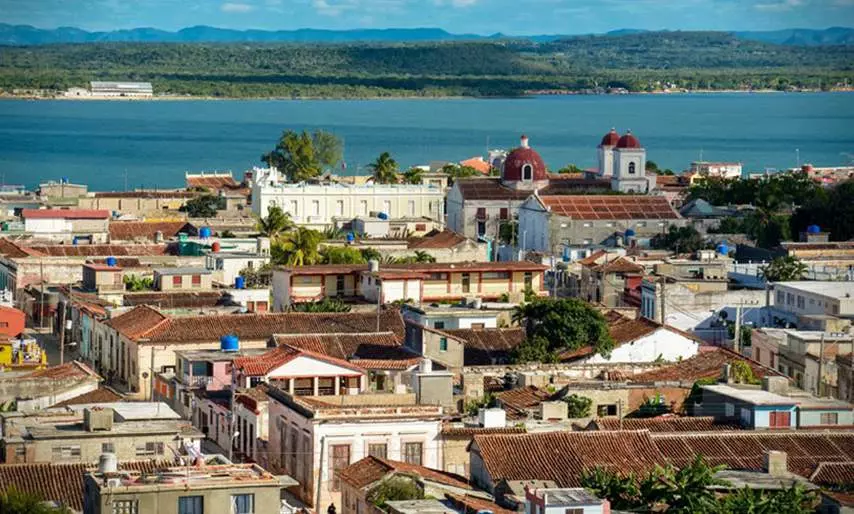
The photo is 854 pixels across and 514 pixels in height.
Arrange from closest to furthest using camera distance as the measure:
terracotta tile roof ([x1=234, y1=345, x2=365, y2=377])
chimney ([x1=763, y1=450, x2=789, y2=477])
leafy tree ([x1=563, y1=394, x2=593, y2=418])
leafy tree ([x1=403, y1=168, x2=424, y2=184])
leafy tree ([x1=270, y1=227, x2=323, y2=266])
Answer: chimney ([x1=763, y1=450, x2=789, y2=477]) → leafy tree ([x1=563, y1=394, x2=593, y2=418]) → terracotta tile roof ([x1=234, y1=345, x2=365, y2=377]) → leafy tree ([x1=270, y1=227, x2=323, y2=266]) → leafy tree ([x1=403, y1=168, x2=424, y2=184])

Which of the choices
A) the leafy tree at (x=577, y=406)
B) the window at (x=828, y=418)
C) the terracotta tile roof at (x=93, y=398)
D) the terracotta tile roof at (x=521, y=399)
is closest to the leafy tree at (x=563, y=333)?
the terracotta tile roof at (x=521, y=399)

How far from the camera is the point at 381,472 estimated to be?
2767 centimetres

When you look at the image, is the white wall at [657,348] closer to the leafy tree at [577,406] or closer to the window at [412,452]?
the leafy tree at [577,406]

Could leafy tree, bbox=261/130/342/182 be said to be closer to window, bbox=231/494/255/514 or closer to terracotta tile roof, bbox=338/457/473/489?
terracotta tile roof, bbox=338/457/473/489

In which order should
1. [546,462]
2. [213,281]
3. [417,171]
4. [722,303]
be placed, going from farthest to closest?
[417,171] → [213,281] → [722,303] → [546,462]

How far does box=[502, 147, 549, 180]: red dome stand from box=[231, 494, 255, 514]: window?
6262 cm

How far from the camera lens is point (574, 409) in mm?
34938

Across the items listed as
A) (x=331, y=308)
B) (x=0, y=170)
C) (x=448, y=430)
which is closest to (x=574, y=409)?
(x=448, y=430)

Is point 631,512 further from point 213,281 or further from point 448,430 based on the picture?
point 213,281

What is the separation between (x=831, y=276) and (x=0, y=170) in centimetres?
9258

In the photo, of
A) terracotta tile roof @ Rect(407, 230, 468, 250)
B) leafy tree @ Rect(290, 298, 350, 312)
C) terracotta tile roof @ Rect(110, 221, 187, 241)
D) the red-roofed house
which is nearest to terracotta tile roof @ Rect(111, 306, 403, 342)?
leafy tree @ Rect(290, 298, 350, 312)

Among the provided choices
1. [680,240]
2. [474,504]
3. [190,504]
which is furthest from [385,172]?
[190,504]

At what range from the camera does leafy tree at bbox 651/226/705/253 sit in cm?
6976

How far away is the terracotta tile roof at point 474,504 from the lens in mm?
25266
